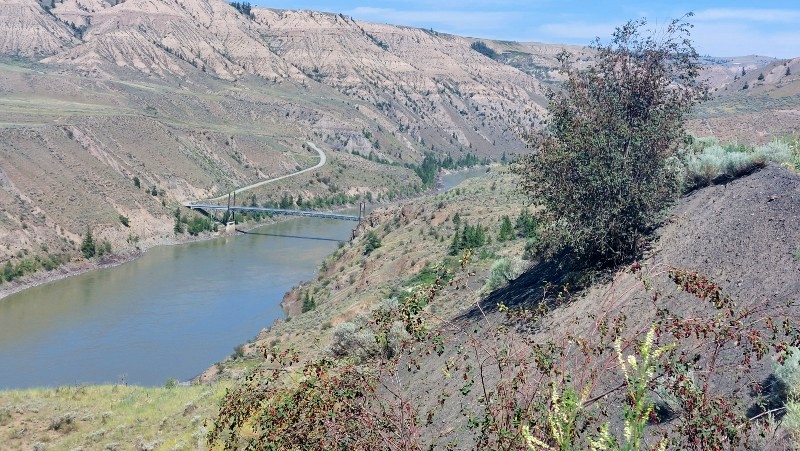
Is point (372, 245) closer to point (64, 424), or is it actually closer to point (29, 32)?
point (64, 424)

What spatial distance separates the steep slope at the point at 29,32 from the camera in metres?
151

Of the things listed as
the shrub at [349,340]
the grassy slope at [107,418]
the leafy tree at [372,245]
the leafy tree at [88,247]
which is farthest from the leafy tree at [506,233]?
the leafy tree at [88,247]

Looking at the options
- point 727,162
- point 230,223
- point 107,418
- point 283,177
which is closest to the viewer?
point 727,162

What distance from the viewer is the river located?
36.8 m

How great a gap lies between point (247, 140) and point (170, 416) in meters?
95.8

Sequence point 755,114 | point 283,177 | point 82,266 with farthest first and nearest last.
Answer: point 283,177 → point 82,266 → point 755,114

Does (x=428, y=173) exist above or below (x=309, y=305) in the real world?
below

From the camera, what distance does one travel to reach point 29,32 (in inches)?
6117

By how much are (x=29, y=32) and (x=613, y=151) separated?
167 meters

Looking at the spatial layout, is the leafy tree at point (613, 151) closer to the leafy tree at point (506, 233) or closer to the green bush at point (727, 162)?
the green bush at point (727, 162)

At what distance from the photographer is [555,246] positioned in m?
14.0

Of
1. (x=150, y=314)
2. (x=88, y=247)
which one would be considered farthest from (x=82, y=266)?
(x=150, y=314)

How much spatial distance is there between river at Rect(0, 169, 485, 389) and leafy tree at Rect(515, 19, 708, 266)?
24610mm

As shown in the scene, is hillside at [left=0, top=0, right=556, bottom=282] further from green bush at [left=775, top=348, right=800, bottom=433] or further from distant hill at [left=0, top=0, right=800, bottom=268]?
green bush at [left=775, top=348, right=800, bottom=433]
